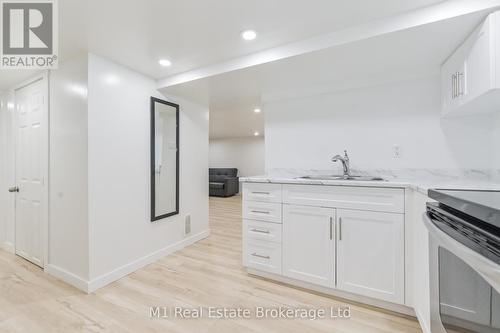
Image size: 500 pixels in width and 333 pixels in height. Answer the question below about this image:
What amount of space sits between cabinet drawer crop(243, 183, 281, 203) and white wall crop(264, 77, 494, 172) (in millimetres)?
646

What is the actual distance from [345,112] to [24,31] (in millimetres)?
2836

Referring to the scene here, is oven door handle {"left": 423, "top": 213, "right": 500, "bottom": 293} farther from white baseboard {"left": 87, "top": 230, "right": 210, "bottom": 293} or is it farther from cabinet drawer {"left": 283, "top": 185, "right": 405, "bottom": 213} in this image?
white baseboard {"left": 87, "top": 230, "right": 210, "bottom": 293}

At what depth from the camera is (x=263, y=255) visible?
220 cm

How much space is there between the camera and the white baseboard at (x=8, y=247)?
9.56 feet

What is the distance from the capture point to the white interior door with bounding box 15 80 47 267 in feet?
8.09

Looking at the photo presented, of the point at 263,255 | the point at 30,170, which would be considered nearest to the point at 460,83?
the point at 263,255

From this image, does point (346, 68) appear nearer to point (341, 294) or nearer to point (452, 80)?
point (452, 80)

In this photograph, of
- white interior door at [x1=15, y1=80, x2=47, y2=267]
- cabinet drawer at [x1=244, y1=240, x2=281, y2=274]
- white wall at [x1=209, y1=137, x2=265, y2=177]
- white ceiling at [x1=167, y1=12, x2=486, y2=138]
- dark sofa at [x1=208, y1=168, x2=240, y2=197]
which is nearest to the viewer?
white ceiling at [x1=167, y1=12, x2=486, y2=138]

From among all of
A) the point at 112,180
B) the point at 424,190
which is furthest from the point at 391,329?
the point at 112,180

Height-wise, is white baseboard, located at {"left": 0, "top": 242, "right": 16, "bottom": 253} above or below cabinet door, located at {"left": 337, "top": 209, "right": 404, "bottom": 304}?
below

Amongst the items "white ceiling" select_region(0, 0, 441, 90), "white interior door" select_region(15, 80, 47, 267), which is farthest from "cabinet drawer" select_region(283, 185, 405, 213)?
"white interior door" select_region(15, 80, 47, 267)

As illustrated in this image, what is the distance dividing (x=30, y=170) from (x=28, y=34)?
64.4 inches

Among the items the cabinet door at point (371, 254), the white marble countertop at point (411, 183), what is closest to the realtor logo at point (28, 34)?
the white marble countertop at point (411, 183)

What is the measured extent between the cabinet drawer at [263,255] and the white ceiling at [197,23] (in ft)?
5.88
